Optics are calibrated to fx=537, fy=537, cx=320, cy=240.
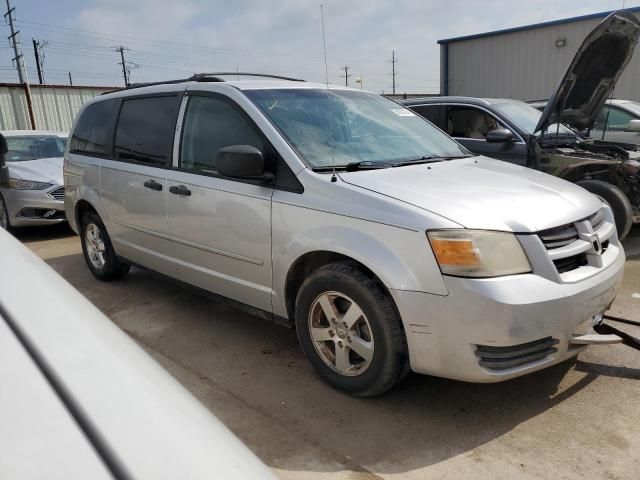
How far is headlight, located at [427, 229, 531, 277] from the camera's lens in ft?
7.97

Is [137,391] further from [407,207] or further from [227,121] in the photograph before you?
[227,121]

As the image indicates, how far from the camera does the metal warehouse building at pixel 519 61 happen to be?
596 inches

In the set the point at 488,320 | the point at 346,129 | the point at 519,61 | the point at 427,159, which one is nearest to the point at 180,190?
the point at 346,129

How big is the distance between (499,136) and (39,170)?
20.5 feet

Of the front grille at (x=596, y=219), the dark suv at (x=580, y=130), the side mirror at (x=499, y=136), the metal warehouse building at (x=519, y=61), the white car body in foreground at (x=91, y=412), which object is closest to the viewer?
the white car body in foreground at (x=91, y=412)

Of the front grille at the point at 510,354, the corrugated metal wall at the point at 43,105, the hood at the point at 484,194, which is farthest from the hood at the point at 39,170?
the corrugated metal wall at the point at 43,105

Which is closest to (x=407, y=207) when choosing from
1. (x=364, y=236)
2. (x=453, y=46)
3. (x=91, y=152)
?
(x=364, y=236)

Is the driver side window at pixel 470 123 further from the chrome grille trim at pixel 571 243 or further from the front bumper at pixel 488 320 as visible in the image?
the front bumper at pixel 488 320

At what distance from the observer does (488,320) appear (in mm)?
2389

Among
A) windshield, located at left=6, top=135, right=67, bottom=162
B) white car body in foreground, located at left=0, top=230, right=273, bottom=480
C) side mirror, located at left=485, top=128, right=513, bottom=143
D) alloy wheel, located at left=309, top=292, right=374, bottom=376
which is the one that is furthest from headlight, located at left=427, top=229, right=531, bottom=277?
windshield, located at left=6, top=135, right=67, bottom=162

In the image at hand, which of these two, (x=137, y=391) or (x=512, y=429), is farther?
(x=512, y=429)

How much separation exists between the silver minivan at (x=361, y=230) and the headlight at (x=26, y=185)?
3.56m

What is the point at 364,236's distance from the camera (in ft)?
8.82

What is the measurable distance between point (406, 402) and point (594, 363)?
1.24 m
